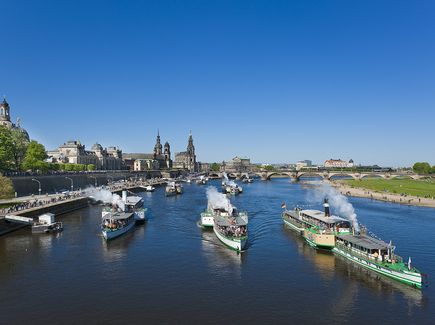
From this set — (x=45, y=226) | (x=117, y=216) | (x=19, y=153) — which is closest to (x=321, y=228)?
(x=117, y=216)

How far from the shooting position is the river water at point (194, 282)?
3428 centimetres

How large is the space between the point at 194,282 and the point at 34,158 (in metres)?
109

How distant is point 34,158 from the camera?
437 ft

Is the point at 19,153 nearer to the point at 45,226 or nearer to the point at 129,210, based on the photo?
the point at 129,210

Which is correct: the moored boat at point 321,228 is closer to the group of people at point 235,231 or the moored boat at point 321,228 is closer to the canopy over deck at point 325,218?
the canopy over deck at point 325,218

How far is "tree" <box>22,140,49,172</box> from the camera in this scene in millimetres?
132000

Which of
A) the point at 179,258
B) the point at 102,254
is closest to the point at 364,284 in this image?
the point at 179,258

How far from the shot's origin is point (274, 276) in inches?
1778

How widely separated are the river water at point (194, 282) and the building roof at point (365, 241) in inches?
116

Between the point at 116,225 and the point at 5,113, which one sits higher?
the point at 5,113

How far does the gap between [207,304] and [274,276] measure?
37.5ft

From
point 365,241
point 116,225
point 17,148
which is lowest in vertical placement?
point 365,241

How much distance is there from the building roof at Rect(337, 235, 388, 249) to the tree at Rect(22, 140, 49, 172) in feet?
361

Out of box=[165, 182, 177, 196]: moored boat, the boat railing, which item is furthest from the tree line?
the boat railing
